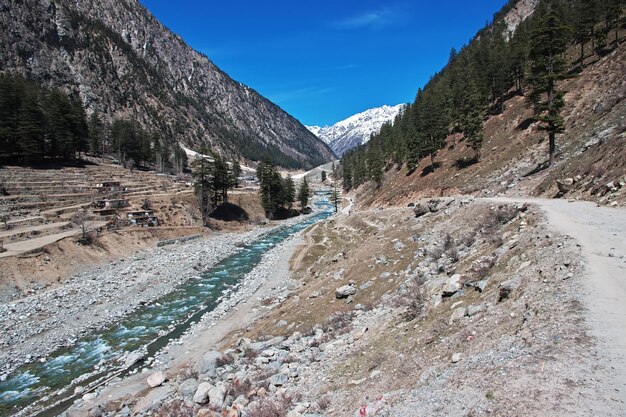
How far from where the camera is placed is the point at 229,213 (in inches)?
3691

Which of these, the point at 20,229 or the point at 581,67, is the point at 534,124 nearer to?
the point at 581,67

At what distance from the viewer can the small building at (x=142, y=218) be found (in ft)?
222

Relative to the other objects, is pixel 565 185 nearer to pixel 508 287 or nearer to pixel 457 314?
pixel 508 287

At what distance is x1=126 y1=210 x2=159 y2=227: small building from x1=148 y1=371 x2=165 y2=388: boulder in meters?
51.8

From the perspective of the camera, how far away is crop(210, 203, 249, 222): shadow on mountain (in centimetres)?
9013

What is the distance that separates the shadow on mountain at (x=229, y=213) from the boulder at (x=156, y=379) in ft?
225

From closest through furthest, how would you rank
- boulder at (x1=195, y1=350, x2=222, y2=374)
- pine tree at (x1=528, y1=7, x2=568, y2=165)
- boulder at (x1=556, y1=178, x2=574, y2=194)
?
boulder at (x1=195, y1=350, x2=222, y2=374), boulder at (x1=556, y1=178, x2=574, y2=194), pine tree at (x1=528, y1=7, x2=568, y2=165)

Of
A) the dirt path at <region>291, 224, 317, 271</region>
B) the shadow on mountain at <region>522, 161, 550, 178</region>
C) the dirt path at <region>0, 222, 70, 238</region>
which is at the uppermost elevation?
the shadow on mountain at <region>522, 161, 550, 178</region>

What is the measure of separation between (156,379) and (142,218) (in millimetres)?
54181

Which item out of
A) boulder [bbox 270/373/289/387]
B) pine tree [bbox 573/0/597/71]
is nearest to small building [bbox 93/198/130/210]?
boulder [bbox 270/373/289/387]

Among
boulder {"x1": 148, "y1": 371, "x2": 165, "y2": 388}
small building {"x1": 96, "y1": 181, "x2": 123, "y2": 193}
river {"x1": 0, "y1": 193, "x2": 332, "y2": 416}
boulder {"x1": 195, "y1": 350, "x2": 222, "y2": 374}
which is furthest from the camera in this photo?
small building {"x1": 96, "y1": 181, "x2": 123, "y2": 193}

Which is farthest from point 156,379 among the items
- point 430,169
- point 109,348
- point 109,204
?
point 430,169

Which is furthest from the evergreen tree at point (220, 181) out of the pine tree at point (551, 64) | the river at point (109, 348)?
the pine tree at point (551, 64)

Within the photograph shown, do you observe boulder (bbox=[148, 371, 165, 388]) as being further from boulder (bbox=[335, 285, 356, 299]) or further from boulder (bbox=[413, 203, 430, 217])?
boulder (bbox=[413, 203, 430, 217])
